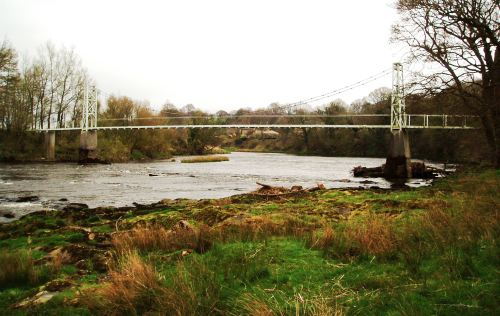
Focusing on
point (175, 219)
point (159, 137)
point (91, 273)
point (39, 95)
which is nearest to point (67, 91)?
point (39, 95)

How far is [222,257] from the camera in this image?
226 inches

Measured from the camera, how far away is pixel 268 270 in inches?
199

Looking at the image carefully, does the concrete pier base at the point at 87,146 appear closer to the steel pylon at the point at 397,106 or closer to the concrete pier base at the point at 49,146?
the concrete pier base at the point at 49,146

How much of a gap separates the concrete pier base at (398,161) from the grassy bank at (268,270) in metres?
27.6

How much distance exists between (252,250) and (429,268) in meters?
2.37

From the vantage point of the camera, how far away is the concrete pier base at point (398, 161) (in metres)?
34.2

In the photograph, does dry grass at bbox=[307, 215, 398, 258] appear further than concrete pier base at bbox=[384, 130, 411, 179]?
No

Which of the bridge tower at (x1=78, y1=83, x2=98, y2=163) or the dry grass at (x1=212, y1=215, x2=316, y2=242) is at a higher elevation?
the bridge tower at (x1=78, y1=83, x2=98, y2=163)

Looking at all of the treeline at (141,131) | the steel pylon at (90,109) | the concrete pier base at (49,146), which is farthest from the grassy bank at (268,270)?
the steel pylon at (90,109)

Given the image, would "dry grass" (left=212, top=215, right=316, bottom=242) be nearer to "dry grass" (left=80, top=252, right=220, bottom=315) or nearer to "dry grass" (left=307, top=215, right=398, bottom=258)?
"dry grass" (left=307, top=215, right=398, bottom=258)

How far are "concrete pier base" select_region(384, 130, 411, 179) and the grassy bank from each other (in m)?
27.6

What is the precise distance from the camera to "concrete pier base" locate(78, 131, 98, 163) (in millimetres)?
49438

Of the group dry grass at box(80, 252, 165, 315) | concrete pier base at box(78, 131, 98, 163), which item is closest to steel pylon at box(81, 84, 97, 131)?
concrete pier base at box(78, 131, 98, 163)

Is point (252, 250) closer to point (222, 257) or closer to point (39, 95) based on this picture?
point (222, 257)
